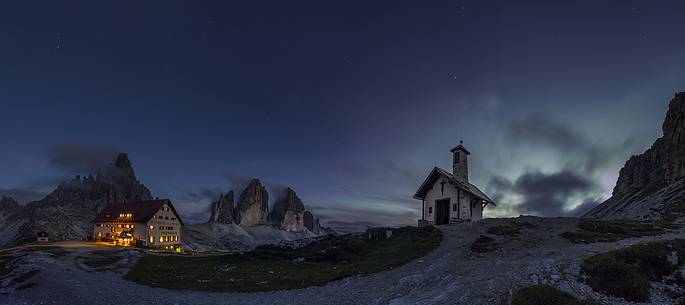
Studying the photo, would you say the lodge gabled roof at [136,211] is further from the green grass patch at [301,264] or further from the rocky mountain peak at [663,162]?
the rocky mountain peak at [663,162]

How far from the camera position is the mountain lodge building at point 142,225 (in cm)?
8625

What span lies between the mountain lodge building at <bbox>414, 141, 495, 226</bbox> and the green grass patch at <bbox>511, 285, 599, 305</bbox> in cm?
2929

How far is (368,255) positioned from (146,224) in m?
74.2

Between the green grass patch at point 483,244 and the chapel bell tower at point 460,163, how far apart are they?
16647 millimetres

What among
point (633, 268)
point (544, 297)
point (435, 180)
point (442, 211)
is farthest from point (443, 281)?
point (435, 180)

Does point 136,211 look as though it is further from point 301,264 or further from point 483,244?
point 483,244

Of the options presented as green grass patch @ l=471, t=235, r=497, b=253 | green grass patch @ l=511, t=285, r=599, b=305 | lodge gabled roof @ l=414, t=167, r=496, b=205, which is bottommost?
green grass patch @ l=471, t=235, r=497, b=253

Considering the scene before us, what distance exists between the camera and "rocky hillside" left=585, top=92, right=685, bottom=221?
101 metres

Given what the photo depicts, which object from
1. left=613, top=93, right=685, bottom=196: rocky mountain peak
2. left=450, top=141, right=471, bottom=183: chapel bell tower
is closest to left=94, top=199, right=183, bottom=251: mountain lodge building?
left=450, top=141, right=471, bottom=183: chapel bell tower

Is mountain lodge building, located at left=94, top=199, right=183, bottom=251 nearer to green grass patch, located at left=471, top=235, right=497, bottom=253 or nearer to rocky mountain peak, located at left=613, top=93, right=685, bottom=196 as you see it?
green grass patch, located at left=471, top=235, right=497, bottom=253

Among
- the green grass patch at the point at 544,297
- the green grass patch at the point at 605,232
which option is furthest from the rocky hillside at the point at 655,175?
the green grass patch at the point at 544,297

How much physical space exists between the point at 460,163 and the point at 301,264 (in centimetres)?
2553

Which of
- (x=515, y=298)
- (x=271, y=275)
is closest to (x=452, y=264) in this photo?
(x=515, y=298)

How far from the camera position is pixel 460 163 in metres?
46.2
